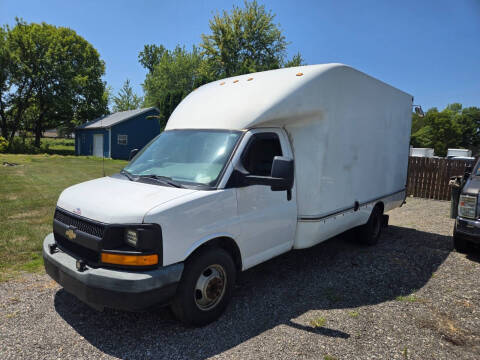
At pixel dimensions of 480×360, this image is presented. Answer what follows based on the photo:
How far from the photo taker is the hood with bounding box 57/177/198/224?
10.4ft

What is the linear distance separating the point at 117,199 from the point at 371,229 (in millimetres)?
5056

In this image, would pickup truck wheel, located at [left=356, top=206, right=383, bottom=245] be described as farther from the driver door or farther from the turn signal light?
the turn signal light

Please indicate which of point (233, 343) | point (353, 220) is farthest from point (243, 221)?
point (353, 220)

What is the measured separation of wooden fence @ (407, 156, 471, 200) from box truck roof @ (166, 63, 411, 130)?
31.4 ft

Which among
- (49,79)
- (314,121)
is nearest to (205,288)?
(314,121)

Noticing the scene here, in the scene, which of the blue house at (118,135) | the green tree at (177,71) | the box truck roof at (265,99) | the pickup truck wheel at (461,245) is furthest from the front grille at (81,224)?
the green tree at (177,71)

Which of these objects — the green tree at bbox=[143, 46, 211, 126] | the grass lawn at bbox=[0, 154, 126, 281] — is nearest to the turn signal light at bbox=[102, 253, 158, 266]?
the grass lawn at bbox=[0, 154, 126, 281]

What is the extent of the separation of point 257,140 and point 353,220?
106 inches

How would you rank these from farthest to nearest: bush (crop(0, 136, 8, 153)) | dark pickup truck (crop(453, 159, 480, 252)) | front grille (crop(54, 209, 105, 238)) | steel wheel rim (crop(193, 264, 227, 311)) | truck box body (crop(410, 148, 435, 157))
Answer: bush (crop(0, 136, 8, 153)) → truck box body (crop(410, 148, 435, 157)) → dark pickup truck (crop(453, 159, 480, 252)) → steel wheel rim (crop(193, 264, 227, 311)) → front grille (crop(54, 209, 105, 238))

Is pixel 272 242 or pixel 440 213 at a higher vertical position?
pixel 272 242

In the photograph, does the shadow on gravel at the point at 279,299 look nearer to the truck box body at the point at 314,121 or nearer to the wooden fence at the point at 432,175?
the truck box body at the point at 314,121

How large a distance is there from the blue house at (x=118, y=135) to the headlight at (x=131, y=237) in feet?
94.3

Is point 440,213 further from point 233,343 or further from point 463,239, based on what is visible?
point 233,343

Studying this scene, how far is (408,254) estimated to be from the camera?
6410 millimetres
